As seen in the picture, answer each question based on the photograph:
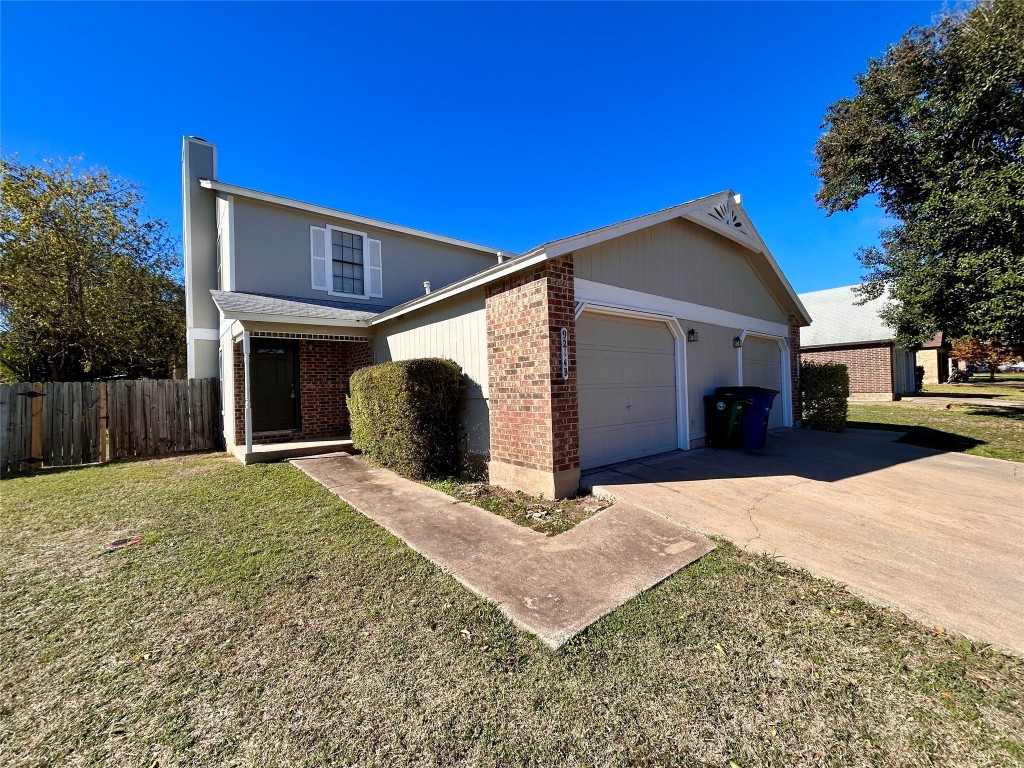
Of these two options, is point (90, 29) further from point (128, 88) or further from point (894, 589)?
point (894, 589)

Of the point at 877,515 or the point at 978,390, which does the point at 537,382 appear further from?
the point at 978,390

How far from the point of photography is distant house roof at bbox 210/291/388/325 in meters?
7.79

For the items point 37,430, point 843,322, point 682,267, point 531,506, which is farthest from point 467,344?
point 843,322

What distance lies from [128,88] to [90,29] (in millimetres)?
1692

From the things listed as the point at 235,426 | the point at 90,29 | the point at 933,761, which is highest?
the point at 90,29

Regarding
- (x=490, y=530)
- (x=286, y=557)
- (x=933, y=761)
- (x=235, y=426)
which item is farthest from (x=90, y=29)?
(x=933, y=761)

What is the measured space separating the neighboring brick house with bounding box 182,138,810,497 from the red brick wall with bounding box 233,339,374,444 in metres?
0.03

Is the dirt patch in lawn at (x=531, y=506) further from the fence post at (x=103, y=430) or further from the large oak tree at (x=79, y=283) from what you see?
the large oak tree at (x=79, y=283)

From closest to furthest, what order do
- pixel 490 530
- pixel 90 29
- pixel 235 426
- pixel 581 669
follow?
pixel 581 669
pixel 490 530
pixel 90 29
pixel 235 426

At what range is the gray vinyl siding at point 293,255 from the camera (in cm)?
987

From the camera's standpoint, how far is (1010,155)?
965 cm

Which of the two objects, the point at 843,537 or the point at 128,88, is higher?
the point at 128,88

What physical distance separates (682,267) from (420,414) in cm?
532

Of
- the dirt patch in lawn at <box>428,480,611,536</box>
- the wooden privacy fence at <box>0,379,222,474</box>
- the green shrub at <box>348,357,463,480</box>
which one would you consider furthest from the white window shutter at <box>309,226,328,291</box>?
the dirt patch in lawn at <box>428,480,611,536</box>
